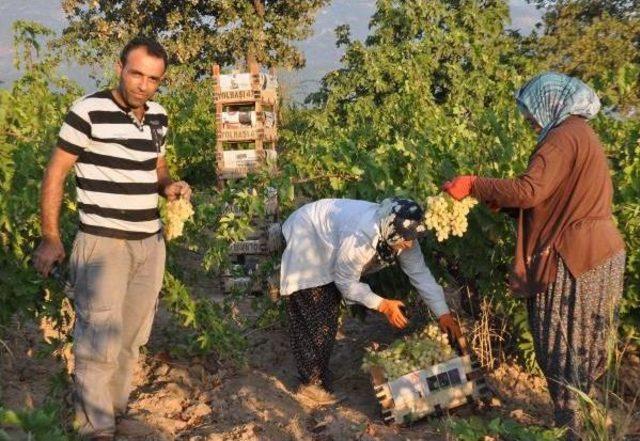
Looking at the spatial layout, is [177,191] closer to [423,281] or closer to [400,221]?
[400,221]

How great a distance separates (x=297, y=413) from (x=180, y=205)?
137 centimetres

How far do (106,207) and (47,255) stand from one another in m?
0.32

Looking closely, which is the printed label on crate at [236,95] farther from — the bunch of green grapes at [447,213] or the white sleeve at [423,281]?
the bunch of green grapes at [447,213]

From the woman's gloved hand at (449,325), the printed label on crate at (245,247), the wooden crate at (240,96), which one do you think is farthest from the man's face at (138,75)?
the wooden crate at (240,96)

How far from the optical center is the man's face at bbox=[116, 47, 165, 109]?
9.75 ft

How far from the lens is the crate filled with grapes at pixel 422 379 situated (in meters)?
3.51

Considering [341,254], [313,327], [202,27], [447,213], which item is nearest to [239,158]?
[313,327]

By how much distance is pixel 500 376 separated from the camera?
13.5ft

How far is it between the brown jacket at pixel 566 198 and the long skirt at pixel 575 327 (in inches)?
2.4

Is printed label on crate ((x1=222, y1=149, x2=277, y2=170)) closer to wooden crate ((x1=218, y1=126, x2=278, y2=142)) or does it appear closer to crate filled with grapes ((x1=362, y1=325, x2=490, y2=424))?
wooden crate ((x1=218, y1=126, x2=278, y2=142))

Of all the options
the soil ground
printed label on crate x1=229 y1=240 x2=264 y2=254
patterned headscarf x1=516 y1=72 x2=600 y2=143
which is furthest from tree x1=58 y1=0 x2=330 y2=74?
patterned headscarf x1=516 y1=72 x2=600 y2=143

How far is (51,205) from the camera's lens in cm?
292

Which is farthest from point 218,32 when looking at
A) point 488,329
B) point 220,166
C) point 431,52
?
point 488,329

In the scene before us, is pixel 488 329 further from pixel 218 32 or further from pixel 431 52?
pixel 218 32
